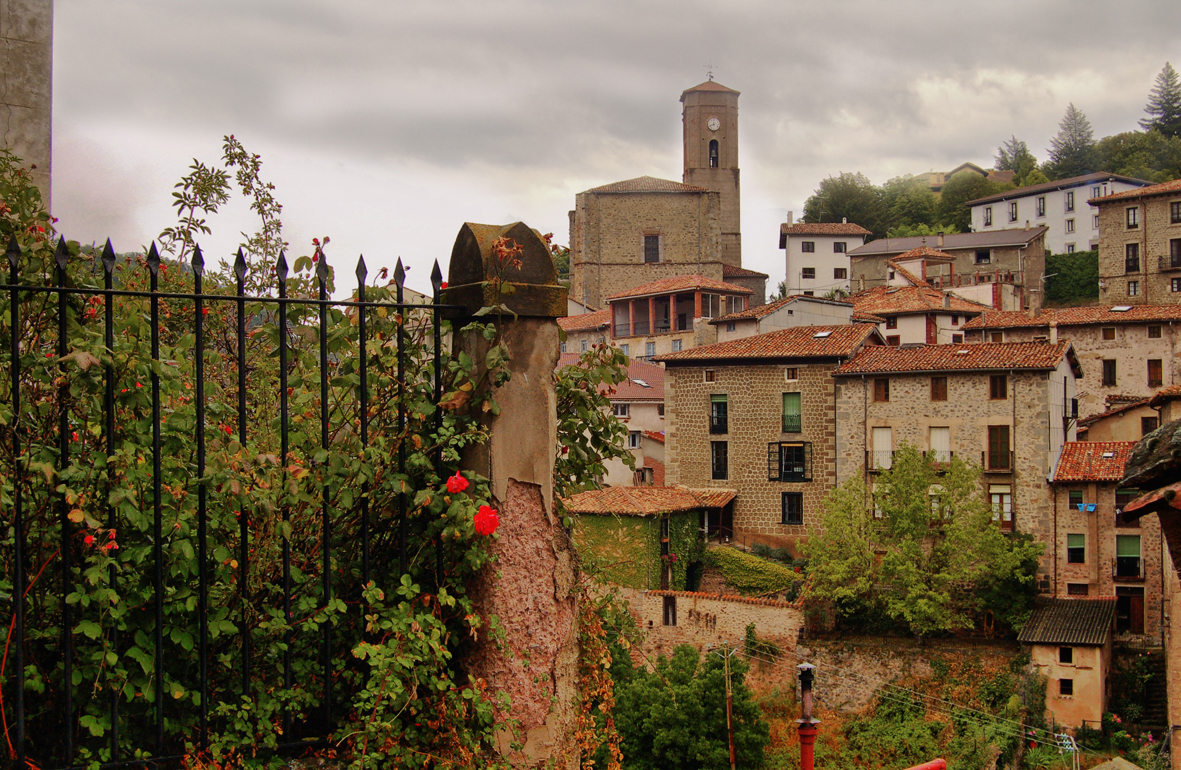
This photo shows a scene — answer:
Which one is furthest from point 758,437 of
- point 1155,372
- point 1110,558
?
point 1155,372

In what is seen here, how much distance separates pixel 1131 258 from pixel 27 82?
5280cm

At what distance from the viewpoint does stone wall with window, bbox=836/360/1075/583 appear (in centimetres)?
2808

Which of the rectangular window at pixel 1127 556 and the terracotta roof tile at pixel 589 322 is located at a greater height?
the terracotta roof tile at pixel 589 322

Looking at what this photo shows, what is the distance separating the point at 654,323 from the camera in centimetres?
4794

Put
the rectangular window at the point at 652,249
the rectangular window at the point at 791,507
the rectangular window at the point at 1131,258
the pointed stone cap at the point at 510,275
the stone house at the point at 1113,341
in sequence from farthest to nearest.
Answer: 1. the rectangular window at the point at 652,249
2. the rectangular window at the point at 1131,258
3. the stone house at the point at 1113,341
4. the rectangular window at the point at 791,507
5. the pointed stone cap at the point at 510,275

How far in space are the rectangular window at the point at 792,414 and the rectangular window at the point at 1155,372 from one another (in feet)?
51.9

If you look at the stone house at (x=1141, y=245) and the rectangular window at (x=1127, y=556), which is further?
the stone house at (x=1141, y=245)

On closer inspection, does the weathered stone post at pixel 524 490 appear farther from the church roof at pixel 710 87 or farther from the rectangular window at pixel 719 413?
the church roof at pixel 710 87

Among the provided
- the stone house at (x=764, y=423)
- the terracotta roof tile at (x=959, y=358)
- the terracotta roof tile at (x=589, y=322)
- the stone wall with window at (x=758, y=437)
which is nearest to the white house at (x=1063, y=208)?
the terracotta roof tile at (x=589, y=322)

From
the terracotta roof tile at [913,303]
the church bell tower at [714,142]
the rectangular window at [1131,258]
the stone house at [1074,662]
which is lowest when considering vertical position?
the stone house at [1074,662]

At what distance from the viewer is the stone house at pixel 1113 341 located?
126 feet

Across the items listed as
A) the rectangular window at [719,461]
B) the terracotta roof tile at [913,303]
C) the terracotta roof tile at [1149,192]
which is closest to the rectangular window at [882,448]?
the rectangular window at [719,461]

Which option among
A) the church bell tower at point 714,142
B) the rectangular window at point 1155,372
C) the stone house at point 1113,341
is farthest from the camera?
Result: the church bell tower at point 714,142

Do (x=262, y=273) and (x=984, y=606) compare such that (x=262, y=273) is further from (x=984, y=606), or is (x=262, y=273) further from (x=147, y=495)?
(x=984, y=606)
